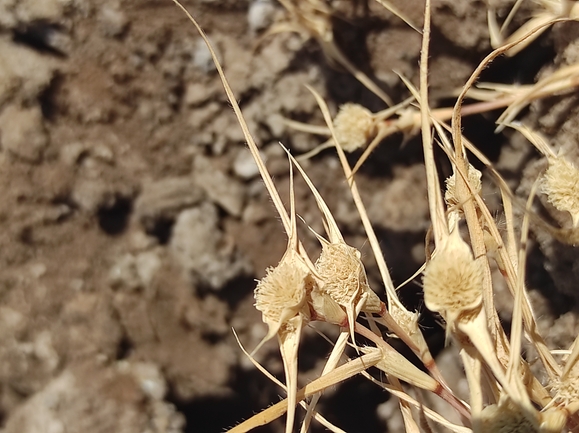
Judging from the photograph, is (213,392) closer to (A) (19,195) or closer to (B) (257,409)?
(B) (257,409)

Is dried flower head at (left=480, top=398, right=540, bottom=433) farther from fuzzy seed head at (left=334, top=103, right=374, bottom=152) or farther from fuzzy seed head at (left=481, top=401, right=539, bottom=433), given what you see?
fuzzy seed head at (left=334, top=103, right=374, bottom=152)

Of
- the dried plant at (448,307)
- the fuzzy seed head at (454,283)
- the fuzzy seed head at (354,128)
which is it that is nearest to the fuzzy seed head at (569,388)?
the dried plant at (448,307)

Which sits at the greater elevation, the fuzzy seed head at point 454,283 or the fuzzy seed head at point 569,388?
the fuzzy seed head at point 454,283

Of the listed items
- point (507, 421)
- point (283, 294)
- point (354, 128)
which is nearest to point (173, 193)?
point (354, 128)

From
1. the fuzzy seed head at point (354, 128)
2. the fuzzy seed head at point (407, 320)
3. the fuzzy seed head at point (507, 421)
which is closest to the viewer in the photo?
the fuzzy seed head at point (507, 421)

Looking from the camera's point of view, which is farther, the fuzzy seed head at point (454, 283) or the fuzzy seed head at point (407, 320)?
the fuzzy seed head at point (407, 320)

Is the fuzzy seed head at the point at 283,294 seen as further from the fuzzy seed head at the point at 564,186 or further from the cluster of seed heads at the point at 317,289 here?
the fuzzy seed head at the point at 564,186

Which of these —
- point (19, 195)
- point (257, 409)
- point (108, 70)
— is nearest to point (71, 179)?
point (19, 195)
